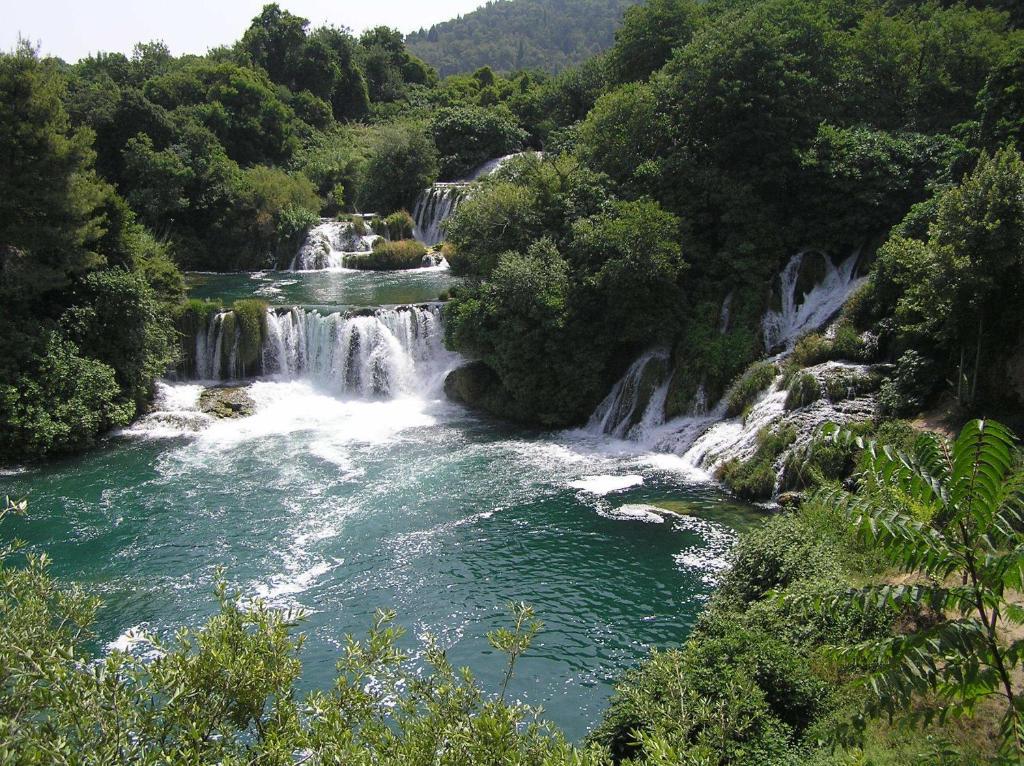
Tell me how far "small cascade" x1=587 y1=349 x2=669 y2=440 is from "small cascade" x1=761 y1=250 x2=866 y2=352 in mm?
3620

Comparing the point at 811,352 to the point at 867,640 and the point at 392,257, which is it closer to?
the point at 867,640

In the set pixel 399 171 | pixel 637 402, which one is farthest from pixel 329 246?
pixel 637 402

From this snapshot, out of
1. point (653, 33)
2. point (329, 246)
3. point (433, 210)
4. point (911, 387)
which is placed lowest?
point (911, 387)

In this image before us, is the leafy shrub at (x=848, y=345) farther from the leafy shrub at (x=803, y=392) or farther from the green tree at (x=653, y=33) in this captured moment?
the green tree at (x=653, y=33)

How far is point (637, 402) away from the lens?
78.3ft

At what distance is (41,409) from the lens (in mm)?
21766

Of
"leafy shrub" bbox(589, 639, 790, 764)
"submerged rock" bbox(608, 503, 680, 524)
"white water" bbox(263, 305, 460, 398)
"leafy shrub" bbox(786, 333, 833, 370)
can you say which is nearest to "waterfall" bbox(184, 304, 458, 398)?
"white water" bbox(263, 305, 460, 398)

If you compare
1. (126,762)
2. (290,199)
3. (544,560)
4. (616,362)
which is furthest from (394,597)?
(290,199)

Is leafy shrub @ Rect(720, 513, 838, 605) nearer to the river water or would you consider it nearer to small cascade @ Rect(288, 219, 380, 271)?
the river water

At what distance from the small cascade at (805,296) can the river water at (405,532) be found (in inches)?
236

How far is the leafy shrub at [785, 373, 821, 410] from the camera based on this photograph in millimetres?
19172

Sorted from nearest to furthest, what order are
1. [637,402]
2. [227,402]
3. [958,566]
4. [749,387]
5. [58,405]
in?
[958,566] < [749,387] < [58,405] < [637,402] < [227,402]

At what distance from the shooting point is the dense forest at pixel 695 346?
5254 mm

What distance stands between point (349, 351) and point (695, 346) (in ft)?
43.1
